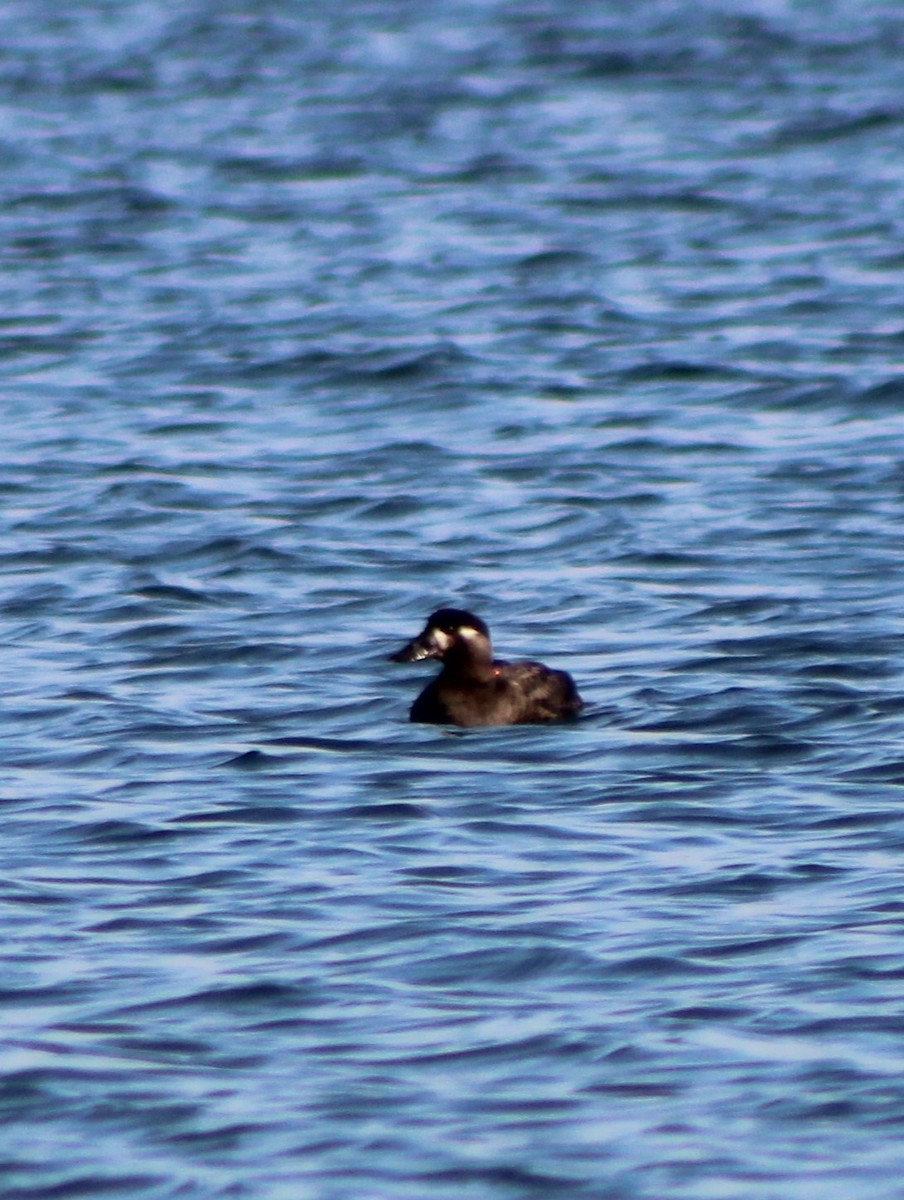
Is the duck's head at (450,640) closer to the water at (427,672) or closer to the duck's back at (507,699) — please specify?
the duck's back at (507,699)

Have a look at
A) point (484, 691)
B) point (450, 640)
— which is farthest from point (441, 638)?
point (484, 691)

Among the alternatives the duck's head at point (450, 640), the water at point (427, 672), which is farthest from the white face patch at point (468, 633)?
the water at point (427, 672)

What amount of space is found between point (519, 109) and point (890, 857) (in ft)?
86.1

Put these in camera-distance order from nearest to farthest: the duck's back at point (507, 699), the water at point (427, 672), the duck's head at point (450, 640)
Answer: the water at point (427, 672), the duck's back at point (507, 699), the duck's head at point (450, 640)

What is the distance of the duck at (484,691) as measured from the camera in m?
10.8

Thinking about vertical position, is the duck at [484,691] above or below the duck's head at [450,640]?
below

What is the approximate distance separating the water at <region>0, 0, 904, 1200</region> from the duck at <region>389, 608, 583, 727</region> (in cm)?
19

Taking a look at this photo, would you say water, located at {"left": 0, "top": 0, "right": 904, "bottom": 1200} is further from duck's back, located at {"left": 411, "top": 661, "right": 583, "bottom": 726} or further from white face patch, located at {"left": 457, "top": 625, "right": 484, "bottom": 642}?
white face patch, located at {"left": 457, "top": 625, "right": 484, "bottom": 642}

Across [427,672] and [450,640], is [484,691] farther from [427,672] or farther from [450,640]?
[427,672]

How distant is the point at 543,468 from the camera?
16906 mm

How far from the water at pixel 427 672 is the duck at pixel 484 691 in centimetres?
19

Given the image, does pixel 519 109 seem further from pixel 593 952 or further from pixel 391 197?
pixel 593 952

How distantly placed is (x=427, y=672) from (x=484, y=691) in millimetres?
1437

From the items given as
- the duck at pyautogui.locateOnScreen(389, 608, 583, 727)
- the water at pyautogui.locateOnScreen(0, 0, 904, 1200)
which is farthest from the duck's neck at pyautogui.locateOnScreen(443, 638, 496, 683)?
the water at pyautogui.locateOnScreen(0, 0, 904, 1200)
